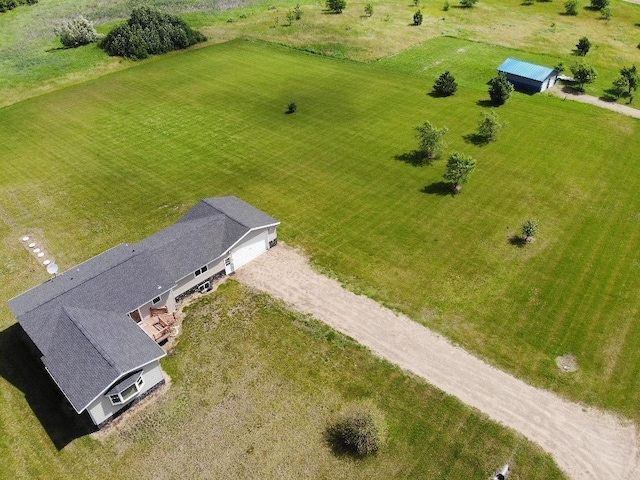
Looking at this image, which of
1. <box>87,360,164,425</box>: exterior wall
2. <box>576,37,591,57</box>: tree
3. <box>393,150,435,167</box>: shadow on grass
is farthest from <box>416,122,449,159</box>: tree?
<box>576,37,591,57</box>: tree

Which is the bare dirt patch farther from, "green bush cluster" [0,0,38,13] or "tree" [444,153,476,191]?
"green bush cluster" [0,0,38,13]

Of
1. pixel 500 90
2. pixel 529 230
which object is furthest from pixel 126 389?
pixel 500 90

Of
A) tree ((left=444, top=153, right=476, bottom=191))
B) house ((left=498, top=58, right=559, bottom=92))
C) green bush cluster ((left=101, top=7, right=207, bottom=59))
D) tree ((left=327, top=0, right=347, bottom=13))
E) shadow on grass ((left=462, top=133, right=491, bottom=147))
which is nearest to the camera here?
tree ((left=444, top=153, right=476, bottom=191))

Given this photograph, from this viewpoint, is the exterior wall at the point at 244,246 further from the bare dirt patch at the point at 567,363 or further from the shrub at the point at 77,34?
the shrub at the point at 77,34

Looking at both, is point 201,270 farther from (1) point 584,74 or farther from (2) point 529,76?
(1) point 584,74

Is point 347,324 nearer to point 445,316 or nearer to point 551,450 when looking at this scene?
point 445,316

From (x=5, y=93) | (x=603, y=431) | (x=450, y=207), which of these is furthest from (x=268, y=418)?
(x=5, y=93)
